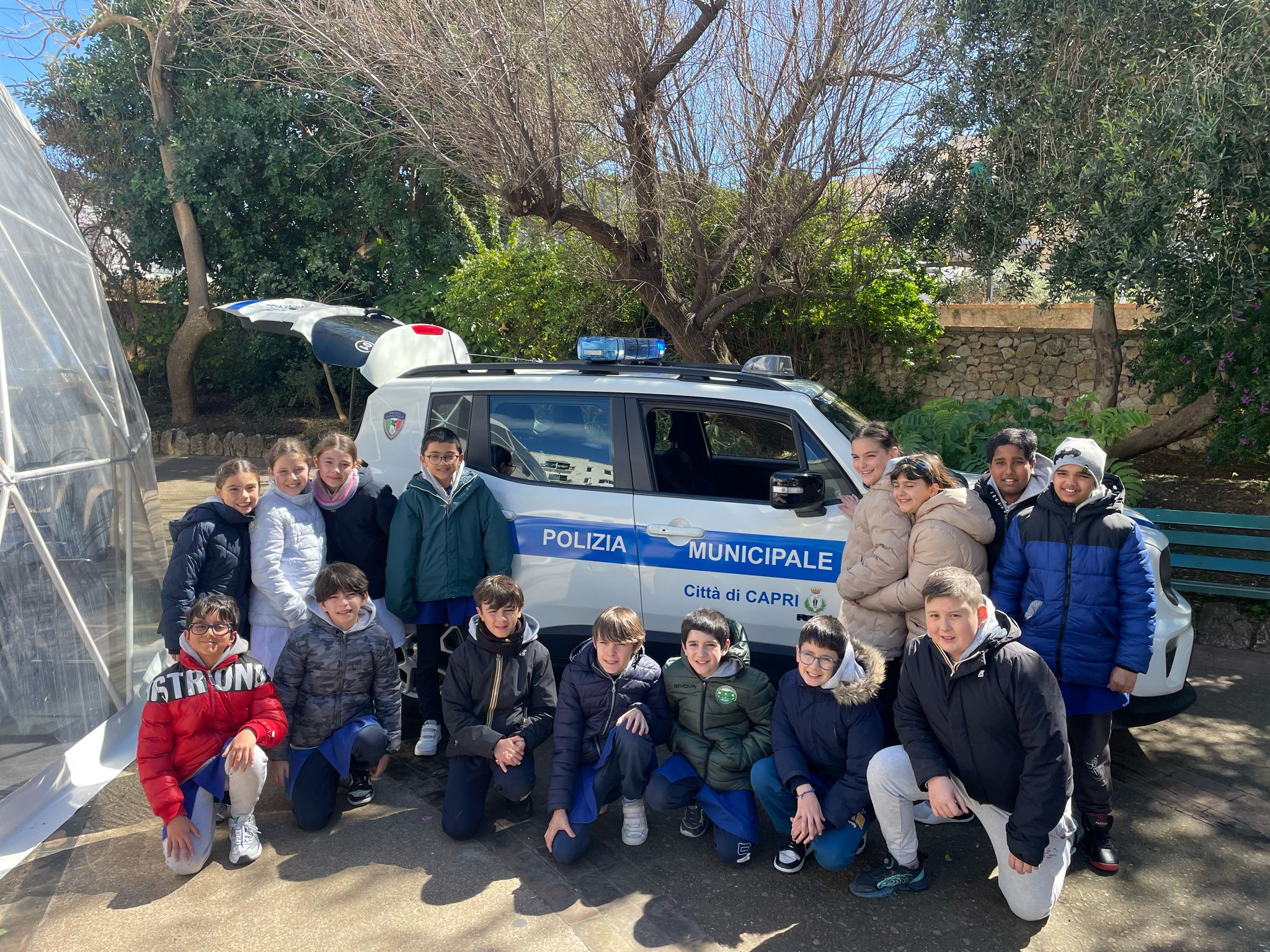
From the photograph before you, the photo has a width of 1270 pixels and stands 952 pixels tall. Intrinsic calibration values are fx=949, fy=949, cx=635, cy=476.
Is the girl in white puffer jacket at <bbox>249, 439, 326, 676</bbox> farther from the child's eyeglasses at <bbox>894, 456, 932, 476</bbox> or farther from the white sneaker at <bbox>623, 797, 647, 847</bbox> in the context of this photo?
the child's eyeglasses at <bbox>894, 456, 932, 476</bbox>

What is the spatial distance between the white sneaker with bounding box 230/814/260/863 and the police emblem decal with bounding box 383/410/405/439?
214cm

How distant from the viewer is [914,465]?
153 inches

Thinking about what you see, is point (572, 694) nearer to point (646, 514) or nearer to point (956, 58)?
point (646, 514)

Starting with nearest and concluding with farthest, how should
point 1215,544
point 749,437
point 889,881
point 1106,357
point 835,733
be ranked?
1. point 889,881
2. point 835,733
3. point 749,437
4. point 1215,544
5. point 1106,357

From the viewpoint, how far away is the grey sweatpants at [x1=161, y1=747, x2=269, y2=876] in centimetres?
372

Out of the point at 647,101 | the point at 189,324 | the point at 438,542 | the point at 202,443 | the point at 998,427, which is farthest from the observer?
the point at 189,324

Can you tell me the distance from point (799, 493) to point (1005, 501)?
89 centimetres

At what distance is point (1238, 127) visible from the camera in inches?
227

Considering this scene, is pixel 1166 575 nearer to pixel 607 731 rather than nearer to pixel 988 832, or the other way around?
pixel 988 832

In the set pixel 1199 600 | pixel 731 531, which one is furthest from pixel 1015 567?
pixel 1199 600

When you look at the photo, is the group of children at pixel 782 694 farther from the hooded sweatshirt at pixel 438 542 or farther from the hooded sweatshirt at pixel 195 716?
the hooded sweatshirt at pixel 438 542

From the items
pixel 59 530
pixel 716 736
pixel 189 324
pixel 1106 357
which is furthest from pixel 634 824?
pixel 189 324

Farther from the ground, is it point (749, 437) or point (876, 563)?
point (749, 437)

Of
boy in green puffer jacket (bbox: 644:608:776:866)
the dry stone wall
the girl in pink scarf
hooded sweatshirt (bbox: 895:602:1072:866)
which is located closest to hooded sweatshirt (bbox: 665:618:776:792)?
boy in green puffer jacket (bbox: 644:608:776:866)
